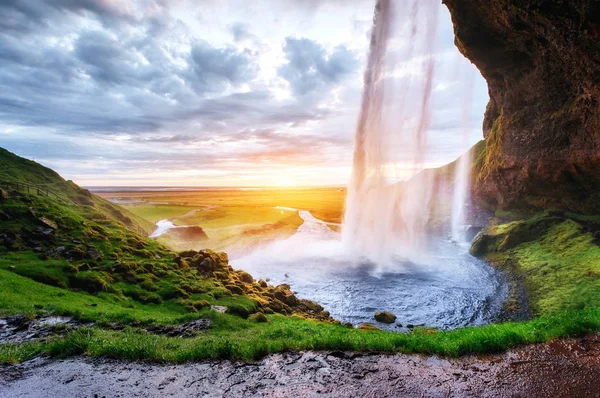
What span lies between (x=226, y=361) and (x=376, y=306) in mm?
17762

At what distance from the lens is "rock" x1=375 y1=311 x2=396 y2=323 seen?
22.2 meters

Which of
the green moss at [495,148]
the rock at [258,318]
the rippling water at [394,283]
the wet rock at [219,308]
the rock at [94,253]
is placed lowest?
the rippling water at [394,283]

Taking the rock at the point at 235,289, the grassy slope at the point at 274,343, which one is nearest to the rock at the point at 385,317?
the grassy slope at the point at 274,343

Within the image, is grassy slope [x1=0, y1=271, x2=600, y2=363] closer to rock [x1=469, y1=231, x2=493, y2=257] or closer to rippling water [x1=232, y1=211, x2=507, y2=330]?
rippling water [x1=232, y1=211, x2=507, y2=330]

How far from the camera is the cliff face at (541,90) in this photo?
22.1m

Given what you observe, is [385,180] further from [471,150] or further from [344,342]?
[471,150]

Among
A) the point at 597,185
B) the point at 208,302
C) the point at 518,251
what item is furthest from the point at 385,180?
the point at 208,302

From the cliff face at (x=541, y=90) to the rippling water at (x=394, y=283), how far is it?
41.6 feet

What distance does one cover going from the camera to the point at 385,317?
22297 mm

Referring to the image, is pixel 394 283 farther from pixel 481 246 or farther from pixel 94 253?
pixel 94 253

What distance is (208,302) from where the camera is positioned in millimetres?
20562

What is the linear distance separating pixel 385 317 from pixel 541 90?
3342cm

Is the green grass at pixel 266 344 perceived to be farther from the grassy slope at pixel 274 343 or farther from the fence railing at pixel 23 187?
the fence railing at pixel 23 187

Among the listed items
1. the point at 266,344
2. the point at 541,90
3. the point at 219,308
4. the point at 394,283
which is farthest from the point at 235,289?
the point at 541,90
